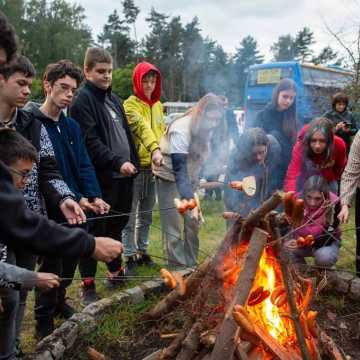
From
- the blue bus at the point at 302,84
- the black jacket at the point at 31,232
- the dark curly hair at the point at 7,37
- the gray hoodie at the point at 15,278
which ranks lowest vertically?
the gray hoodie at the point at 15,278

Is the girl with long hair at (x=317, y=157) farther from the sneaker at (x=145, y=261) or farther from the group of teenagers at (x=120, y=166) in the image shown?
the sneaker at (x=145, y=261)

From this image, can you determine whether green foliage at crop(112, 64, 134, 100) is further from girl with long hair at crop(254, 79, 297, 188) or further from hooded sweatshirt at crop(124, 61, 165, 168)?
hooded sweatshirt at crop(124, 61, 165, 168)

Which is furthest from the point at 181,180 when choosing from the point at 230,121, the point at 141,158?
the point at 230,121

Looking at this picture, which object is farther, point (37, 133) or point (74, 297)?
point (74, 297)

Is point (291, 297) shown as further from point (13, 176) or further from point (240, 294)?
point (13, 176)

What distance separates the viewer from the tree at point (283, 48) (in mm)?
41531

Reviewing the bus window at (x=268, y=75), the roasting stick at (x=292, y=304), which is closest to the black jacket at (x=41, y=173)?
the roasting stick at (x=292, y=304)

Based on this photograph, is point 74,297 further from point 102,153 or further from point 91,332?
point 102,153

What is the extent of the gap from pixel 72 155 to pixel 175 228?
52.7 inches

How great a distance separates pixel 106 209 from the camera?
3004 mm

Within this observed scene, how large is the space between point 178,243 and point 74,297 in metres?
1.07

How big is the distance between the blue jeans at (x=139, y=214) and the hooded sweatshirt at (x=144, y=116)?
17 centimetres

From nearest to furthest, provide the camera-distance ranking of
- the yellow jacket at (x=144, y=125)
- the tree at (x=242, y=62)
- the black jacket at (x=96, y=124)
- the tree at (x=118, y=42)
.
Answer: the black jacket at (x=96, y=124)
the yellow jacket at (x=144, y=125)
the tree at (x=242, y=62)
the tree at (x=118, y=42)

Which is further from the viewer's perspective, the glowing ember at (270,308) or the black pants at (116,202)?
the black pants at (116,202)
